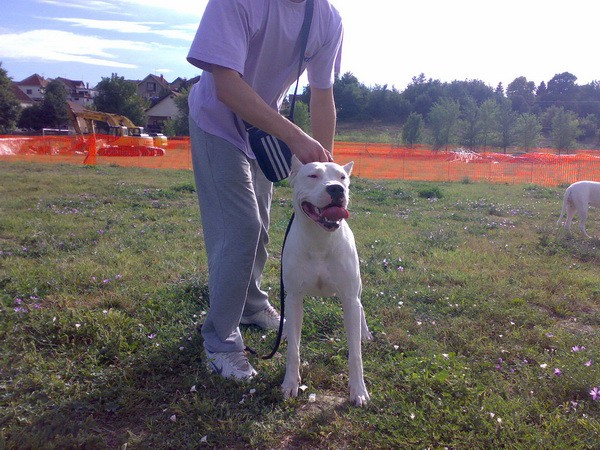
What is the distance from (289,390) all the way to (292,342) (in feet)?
0.82

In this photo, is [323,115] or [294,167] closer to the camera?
[294,167]

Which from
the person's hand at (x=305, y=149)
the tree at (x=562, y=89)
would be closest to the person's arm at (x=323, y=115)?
the person's hand at (x=305, y=149)

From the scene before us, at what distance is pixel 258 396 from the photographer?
2711mm

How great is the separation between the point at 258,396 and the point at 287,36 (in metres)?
1.92

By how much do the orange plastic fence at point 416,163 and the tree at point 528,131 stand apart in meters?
15.4

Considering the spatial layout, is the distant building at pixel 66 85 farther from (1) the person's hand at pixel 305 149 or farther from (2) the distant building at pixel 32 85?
(1) the person's hand at pixel 305 149

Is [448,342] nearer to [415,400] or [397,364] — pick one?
[397,364]

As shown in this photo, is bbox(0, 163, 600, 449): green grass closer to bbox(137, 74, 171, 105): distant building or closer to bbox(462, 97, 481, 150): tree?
bbox(462, 97, 481, 150): tree

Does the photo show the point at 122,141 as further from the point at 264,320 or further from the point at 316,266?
the point at 316,266

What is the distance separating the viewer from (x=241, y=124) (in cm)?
292

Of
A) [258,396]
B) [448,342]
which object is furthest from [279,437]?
[448,342]

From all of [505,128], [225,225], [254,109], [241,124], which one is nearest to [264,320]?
[225,225]

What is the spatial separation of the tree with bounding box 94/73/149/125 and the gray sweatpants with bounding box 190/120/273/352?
179ft

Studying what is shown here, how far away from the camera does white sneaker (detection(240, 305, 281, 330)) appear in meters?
3.65
